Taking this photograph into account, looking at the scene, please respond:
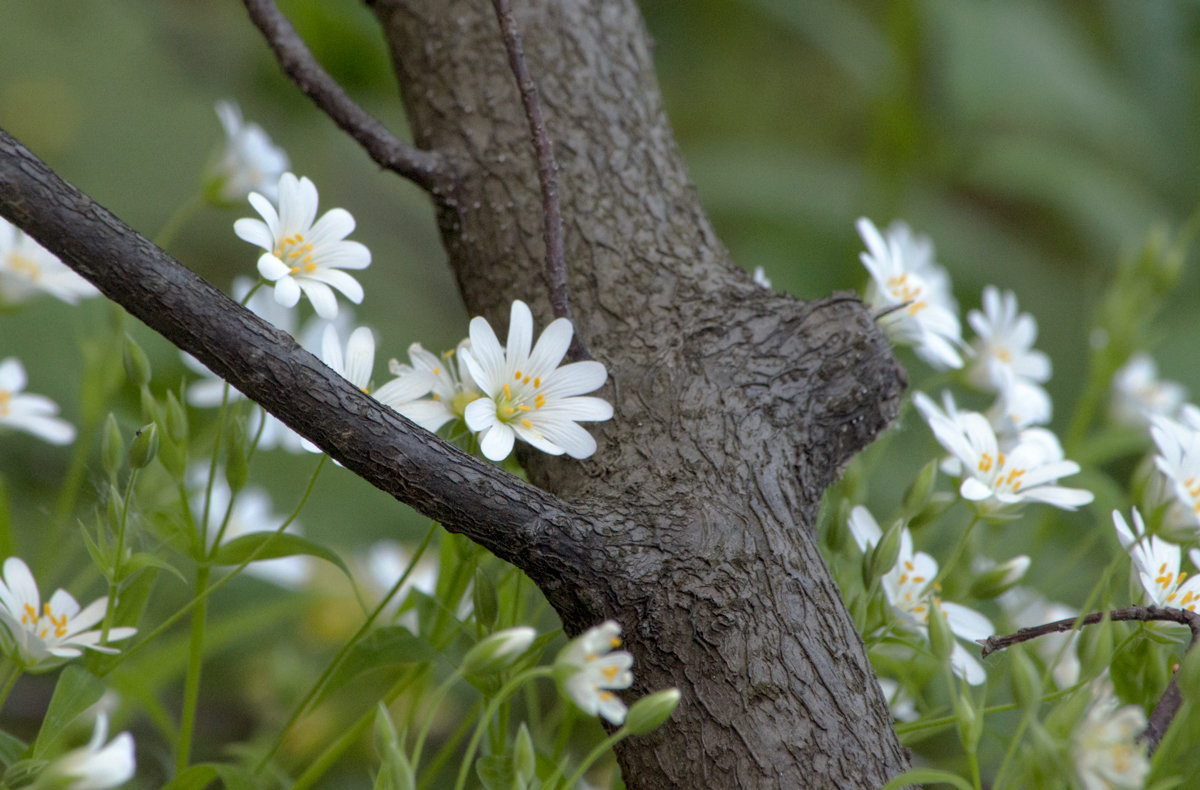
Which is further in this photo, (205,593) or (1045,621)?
(1045,621)

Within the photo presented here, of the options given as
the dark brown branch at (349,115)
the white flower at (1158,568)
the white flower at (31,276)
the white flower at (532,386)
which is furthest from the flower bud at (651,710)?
the white flower at (31,276)

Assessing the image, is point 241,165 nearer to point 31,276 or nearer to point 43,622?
point 31,276

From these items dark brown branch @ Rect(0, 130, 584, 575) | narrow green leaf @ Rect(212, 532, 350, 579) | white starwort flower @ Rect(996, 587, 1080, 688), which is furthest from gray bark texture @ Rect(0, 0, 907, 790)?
white starwort flower @ Rect(996, 587, 1080, 688)

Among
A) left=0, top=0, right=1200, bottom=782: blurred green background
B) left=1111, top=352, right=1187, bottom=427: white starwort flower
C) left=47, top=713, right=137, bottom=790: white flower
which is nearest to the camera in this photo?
left=47, top=713, right=137, bottom=790: white flower

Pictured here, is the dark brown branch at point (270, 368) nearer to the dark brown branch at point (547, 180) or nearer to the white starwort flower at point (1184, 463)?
the dark brown branch at point (547, 180)

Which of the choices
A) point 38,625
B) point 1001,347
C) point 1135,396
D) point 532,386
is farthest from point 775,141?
point 38,625

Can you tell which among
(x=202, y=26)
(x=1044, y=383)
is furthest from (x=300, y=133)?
(x=1044, y=383)

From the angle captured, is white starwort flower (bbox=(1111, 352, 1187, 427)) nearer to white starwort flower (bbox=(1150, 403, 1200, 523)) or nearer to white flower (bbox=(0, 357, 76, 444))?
white starwort flower (bbox=(1150, 403, 1200, 523))
